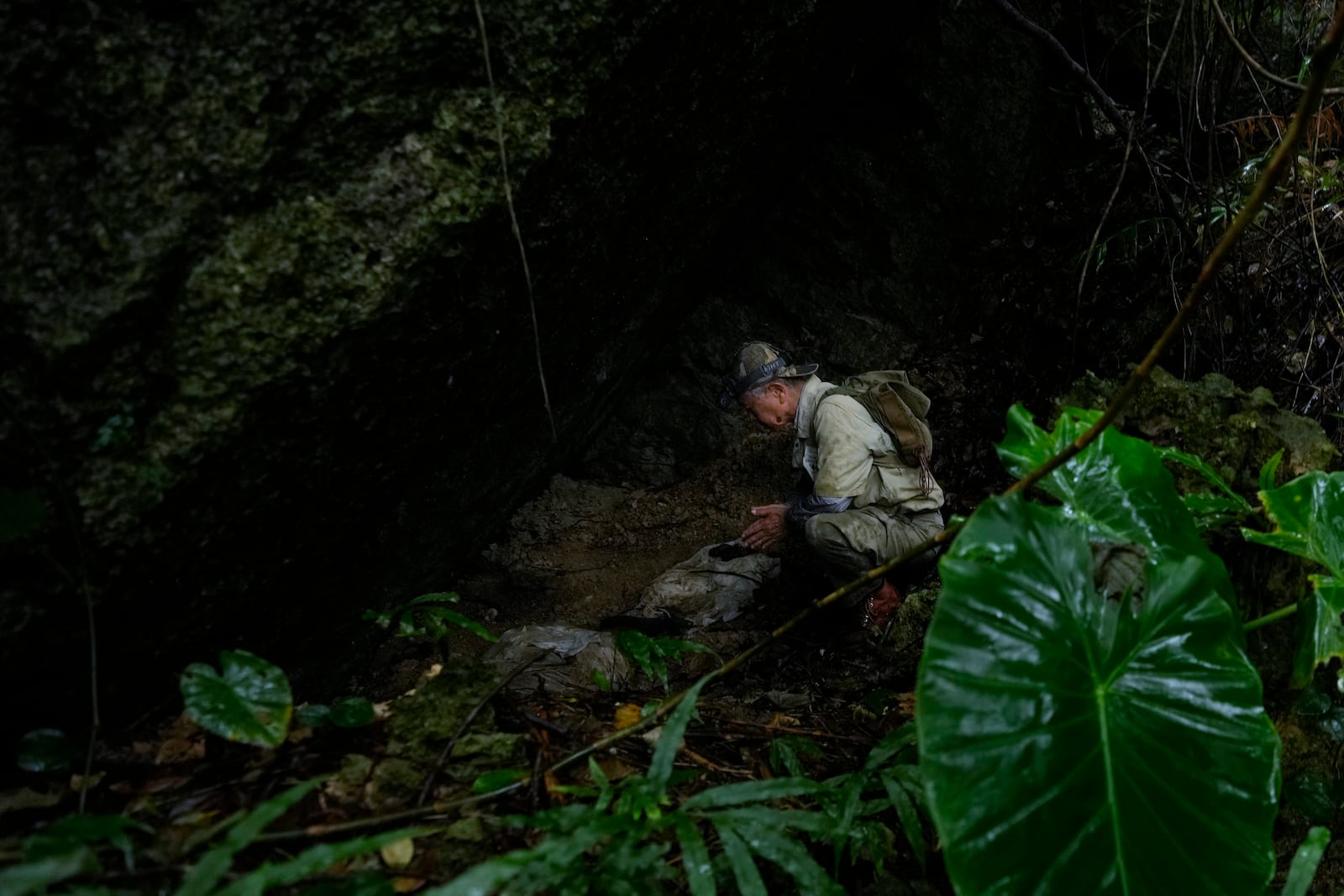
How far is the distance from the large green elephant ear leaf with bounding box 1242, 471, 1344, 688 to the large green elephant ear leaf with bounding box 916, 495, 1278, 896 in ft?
1.45

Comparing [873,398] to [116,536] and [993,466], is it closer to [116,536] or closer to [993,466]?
[993,466]

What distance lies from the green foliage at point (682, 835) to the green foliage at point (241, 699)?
514 mm

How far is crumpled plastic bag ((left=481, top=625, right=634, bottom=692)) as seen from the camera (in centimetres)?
263

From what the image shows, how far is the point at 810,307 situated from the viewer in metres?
4.77

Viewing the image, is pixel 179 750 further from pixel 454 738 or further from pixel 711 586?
pixel 711 586

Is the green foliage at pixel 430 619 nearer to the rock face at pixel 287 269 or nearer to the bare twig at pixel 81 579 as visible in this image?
the rock face at pixel 287 269

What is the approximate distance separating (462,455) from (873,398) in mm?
2055

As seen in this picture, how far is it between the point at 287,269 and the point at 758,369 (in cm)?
264

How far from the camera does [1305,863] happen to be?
1.22 meters

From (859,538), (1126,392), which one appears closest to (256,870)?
(1126,392)

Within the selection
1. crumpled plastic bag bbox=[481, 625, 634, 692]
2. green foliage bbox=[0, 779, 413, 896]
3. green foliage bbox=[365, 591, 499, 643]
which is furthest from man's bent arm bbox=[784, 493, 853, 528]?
green foliage bbox=[0, 779, 413, 896]

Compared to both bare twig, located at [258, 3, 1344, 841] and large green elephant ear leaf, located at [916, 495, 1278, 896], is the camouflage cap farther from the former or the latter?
large green elephant ear leaf, located at [916, 495, 1278, 896]

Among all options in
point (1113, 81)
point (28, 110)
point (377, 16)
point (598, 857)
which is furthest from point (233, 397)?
point (1113, 81)

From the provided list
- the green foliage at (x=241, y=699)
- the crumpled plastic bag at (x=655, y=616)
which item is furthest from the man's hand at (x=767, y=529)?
the green foliage at (x=241, y=699)
